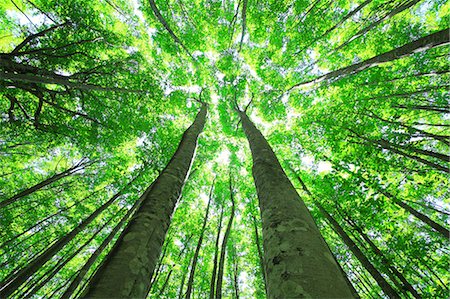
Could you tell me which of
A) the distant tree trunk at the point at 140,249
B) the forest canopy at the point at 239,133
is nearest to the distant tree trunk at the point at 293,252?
the forest canopy at the point at 239,133

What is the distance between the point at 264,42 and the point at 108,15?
302 inches

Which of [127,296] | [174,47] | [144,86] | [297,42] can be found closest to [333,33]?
[297,42]

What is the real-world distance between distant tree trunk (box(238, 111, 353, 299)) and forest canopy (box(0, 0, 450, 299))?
12mm

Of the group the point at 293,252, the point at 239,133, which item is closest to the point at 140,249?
the point at 293,252

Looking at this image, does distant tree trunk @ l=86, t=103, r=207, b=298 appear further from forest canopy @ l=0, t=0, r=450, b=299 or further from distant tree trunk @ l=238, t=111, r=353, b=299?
distant tree trunk @ l=238, t=111, r=353, b=299

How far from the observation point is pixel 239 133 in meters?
12.2

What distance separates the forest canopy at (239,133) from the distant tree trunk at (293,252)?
0.5 inches

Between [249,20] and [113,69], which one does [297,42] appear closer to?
[249,20]

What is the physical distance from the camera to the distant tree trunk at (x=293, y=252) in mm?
1197

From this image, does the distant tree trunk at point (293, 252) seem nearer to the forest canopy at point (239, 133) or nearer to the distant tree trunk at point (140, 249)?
the forest canopy at point (239, 133)

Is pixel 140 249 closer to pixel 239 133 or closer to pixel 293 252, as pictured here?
pixel 293 252

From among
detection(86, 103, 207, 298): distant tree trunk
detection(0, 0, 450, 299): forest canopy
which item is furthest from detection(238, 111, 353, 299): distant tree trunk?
detection(86, 103, 207, 298): distant tree trunk

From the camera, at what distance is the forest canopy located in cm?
240

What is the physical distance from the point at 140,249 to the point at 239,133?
10.8 m
